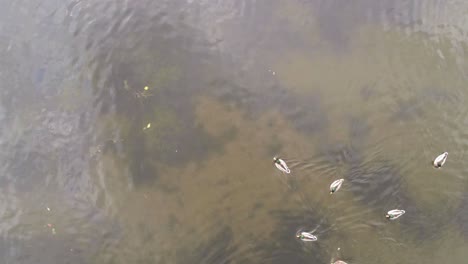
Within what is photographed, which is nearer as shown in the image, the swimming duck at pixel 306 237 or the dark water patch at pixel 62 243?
the swimming duck at pixel 306 237

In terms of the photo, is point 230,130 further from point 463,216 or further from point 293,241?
point 463,216

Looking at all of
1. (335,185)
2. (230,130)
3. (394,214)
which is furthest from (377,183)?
(230,130)

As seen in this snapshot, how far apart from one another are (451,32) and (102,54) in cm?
732

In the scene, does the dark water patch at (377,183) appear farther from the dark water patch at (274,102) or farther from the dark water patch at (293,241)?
the dark water patch at (274,102)

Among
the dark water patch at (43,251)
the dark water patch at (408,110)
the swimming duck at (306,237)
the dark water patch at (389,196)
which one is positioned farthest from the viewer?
the dark water patch at (408,110)

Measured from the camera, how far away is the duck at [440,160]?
25.9 ft

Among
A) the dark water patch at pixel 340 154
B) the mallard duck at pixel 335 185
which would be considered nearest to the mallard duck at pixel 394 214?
the mallard duck at pixel 335 185

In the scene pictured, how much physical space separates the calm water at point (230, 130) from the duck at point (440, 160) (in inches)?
5.8

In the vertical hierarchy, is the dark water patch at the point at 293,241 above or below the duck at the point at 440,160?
below

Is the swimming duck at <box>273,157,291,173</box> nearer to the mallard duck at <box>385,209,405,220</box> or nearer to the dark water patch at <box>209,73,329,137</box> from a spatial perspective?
the dark water patch at <box>209,73,329,137</box>

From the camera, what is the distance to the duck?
789cm

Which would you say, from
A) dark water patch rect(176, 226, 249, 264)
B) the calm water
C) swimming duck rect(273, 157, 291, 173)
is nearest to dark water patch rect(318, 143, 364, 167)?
the calm water

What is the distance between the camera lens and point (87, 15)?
9633 millimetres

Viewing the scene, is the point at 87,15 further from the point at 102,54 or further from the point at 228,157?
the point at 228,157
